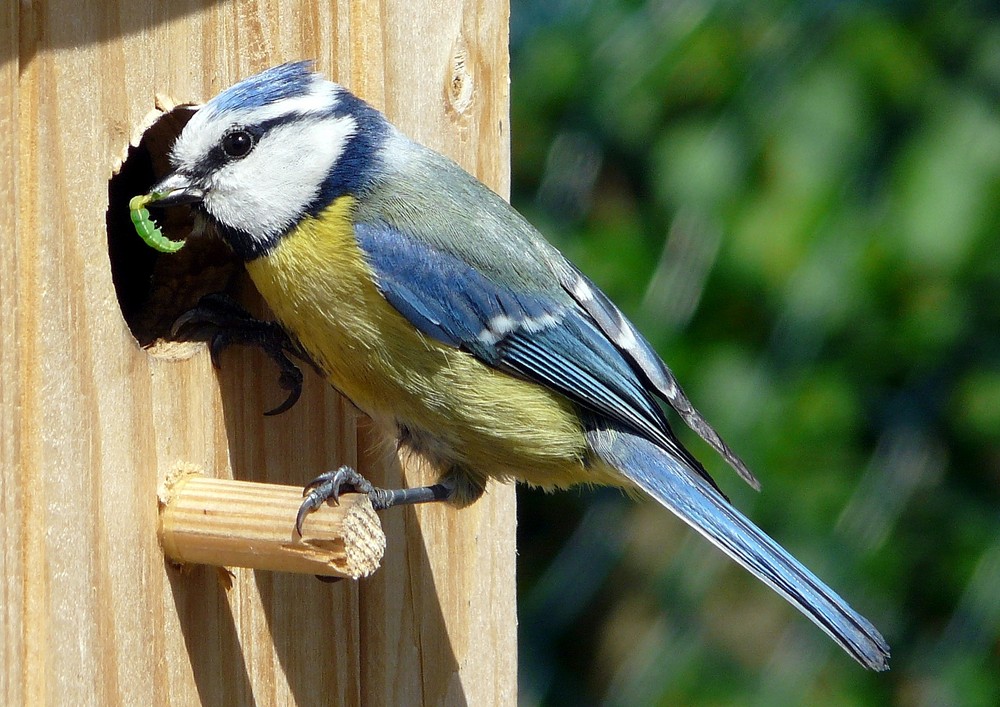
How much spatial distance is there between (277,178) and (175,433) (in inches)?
14.5

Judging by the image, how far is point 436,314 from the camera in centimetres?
165

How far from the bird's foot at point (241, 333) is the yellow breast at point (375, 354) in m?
0.03

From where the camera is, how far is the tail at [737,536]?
1697 millimetres

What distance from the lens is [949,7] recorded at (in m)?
2.40

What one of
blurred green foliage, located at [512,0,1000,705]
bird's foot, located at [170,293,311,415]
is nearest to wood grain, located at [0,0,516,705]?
bird's foot, located at [170,293,311,415]

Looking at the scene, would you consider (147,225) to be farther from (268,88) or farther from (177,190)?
(268,88)

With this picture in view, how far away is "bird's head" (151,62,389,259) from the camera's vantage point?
4.98 ft

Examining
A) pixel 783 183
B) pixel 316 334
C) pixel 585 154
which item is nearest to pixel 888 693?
pixel 783 183

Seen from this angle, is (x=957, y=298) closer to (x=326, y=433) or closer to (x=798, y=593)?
(x=798, y=593)

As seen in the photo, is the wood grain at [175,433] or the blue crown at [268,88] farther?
the blue crown at [268,88]

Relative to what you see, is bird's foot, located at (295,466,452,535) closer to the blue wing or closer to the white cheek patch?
the blue wing

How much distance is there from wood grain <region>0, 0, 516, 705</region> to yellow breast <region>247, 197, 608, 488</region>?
0.09 m

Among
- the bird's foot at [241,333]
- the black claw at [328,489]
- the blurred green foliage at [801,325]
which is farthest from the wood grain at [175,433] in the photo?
the blurred green foliage at [801,325]

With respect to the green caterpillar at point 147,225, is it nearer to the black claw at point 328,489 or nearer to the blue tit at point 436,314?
the blue tit at point 436,314
